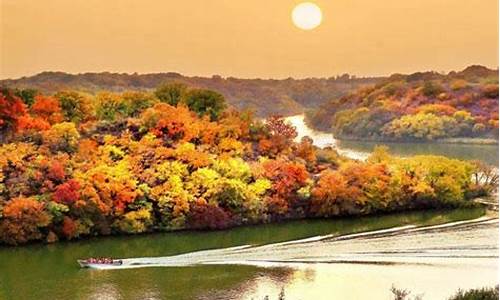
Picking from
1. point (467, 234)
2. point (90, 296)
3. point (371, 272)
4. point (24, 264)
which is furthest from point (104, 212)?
point (467, 234)

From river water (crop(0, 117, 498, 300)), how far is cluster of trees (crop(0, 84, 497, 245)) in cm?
15

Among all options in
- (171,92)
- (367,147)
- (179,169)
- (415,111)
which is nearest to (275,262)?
(179,169)

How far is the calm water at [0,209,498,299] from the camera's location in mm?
6223

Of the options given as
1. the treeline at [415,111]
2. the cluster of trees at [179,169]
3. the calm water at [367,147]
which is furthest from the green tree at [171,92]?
the treeline at [415,111]

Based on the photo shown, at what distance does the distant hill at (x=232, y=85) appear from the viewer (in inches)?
297

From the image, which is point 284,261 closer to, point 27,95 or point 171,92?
point 171,92

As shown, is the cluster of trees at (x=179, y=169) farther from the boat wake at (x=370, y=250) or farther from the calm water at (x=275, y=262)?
the boat wake at (x=370, y=250)

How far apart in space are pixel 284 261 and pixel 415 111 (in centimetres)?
179

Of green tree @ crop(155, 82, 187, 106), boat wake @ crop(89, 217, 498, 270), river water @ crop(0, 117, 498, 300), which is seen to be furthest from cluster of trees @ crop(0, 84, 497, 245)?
boat wake @ crop(89, 217, 498, 270)

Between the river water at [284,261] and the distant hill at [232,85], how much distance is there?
0.39m

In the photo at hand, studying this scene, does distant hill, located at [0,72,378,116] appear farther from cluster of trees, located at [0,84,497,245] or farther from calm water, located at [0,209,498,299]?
calm water, located at [0,209,498,299]

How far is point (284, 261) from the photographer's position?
6.84 metres

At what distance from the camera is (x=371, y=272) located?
654 cm

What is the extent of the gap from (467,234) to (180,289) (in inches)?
89.2
